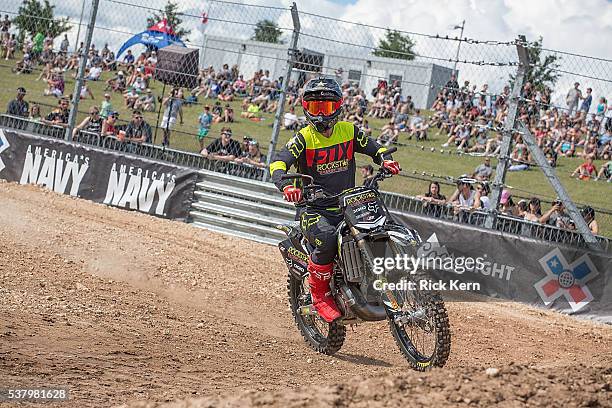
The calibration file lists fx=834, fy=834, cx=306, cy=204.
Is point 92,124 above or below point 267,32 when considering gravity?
below

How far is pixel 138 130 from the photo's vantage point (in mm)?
15414

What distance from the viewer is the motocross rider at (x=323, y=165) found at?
7.08 meters

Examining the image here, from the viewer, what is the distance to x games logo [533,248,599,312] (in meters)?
10.6

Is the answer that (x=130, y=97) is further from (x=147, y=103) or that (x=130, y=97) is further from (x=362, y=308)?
(x=362, y=308)

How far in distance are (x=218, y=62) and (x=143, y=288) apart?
6405 millimetres

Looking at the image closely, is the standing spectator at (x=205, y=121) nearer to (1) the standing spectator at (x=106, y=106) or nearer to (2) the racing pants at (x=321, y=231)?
(1) the standing spectator at (x=106, y=106)

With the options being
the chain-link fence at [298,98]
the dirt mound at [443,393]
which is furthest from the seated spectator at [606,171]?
the dirt mound at [443,393]

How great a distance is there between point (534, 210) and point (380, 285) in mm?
6127

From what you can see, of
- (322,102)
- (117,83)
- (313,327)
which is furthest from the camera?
(117,83)

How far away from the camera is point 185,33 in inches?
609

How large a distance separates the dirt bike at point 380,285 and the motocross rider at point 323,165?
0.34 feet

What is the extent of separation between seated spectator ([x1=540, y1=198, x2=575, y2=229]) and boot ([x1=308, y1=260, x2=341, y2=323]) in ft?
16.7

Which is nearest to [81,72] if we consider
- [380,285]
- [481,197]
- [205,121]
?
[205,121]

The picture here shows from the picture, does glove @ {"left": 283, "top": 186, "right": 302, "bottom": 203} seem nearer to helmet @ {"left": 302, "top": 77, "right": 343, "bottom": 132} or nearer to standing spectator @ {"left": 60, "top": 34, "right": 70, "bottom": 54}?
→ helmet @ {"left": 302, "top": 77, "right": 343, "bottom": 132}
